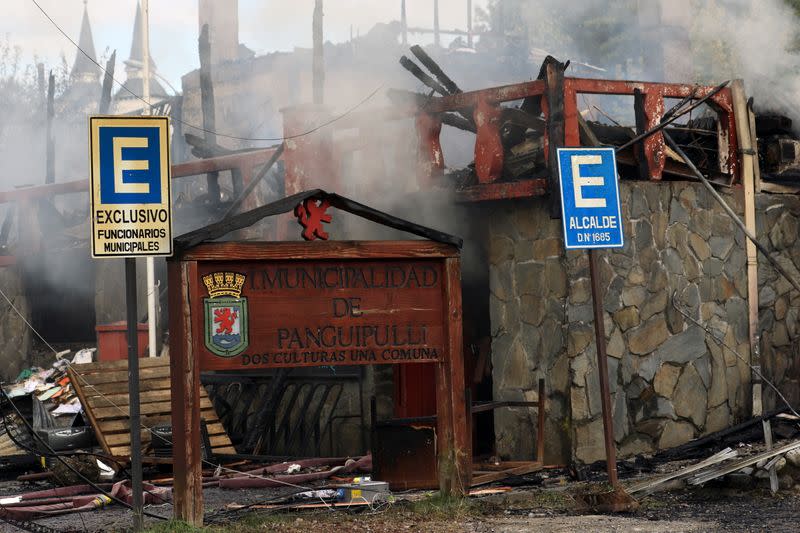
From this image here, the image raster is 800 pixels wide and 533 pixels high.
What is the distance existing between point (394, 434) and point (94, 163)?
391 centimetres

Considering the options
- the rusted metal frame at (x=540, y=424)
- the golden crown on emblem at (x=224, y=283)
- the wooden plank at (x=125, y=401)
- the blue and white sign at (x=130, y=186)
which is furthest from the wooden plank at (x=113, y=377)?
the blue and white sign at (x=130, y=186)

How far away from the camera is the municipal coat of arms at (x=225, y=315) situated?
27.2ft

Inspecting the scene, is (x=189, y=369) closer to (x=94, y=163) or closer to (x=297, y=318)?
(x=297, y=318)

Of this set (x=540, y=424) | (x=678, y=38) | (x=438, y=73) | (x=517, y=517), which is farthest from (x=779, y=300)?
(x=678, y=38)

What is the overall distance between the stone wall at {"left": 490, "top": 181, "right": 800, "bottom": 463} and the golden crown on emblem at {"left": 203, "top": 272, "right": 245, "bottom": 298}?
4.46 meters

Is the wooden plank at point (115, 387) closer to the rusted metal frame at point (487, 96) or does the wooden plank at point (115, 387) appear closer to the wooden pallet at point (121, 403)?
the wooden pallet at point (121, 403)

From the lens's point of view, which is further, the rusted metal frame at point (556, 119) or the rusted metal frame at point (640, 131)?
the rusted metal frame at point (640, 131)

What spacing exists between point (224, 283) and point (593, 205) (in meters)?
3.13

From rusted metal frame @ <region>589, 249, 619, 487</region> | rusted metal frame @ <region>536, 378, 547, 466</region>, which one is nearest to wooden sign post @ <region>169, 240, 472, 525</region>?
rusted metal frame @ <region>589, 249, 619, 487</region>

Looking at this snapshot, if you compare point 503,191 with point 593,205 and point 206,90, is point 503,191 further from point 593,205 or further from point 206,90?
point 206,90

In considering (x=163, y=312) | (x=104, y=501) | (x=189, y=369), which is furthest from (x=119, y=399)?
(x=163, y=312)

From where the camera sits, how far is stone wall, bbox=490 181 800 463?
11.9m

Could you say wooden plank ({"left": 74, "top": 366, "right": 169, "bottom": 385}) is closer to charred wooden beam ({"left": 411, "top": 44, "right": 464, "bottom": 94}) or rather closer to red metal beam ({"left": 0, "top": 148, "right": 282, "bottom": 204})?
red metal beam ({"left": 0, "top": 148, "right": 282, "bottom": 204})

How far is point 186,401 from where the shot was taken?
817cm
